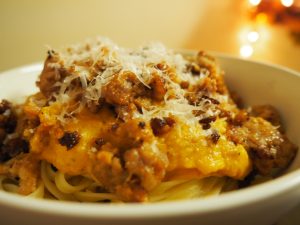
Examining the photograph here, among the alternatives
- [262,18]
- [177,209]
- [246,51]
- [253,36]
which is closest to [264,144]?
[177,209]

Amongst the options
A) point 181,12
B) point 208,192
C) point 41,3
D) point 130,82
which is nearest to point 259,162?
point 208,192

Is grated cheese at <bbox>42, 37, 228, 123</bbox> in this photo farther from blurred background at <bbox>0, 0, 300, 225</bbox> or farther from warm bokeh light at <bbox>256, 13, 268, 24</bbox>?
warm bokeh light at <bbox>256, 13, 268, 24</bbox>

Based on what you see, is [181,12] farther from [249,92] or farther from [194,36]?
[249,92]

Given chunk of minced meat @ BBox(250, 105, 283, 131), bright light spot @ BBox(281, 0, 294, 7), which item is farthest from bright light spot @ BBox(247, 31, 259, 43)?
chunk of minced meat @ BBox(250, 105, 283, 131)

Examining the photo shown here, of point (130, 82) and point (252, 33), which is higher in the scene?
point (252, 33)

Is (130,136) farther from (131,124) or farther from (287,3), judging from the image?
(287,3)

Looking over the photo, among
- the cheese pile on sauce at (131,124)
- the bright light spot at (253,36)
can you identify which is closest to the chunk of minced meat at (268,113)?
the cheese pile on sauce at (131,124)
